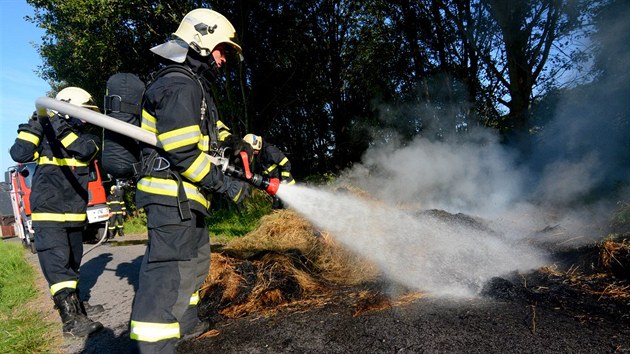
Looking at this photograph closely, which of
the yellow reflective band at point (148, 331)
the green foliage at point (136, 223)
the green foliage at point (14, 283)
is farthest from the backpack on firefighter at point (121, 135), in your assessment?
the green foliage at point (136, 223)

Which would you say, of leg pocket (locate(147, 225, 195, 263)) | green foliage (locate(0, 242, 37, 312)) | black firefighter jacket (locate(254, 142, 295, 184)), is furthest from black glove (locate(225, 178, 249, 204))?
green foliage (locate(0, 242, 37, 312))

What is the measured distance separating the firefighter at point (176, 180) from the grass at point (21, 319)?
1598 mm

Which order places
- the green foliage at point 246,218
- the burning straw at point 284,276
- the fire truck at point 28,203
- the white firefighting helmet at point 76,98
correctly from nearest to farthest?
1. the burning straw at point 284,276
2. the white firefighting helmet at point 76,98
3. the green foliage at point 246,218
4. the fire truck at point 28,203

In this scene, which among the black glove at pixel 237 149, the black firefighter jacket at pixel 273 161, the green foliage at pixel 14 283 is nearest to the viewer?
the black glove at pixel 237 149

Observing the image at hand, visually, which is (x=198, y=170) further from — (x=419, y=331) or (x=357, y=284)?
(x=357, y=284)

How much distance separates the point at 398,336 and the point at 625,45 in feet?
24.8

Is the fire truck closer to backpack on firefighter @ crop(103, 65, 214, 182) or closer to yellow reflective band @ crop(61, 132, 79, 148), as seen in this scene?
yellow reflective band @ crop(61, 132, 79, 148)

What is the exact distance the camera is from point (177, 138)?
93.2 inches

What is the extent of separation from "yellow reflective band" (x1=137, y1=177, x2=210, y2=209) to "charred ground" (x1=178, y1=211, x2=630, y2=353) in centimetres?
119

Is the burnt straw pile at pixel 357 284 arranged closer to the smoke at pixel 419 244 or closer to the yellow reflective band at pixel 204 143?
the smoke at pixel 419 244

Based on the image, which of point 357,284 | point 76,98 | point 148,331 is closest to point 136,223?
point 76,98

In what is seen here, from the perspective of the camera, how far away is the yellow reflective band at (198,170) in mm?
2461

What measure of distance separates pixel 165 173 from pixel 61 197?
1928 millimetres

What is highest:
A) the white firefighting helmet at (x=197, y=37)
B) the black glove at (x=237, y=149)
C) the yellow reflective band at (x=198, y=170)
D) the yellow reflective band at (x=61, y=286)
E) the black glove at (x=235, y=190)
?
the white firefighting helmet at (x=197, y=37)
